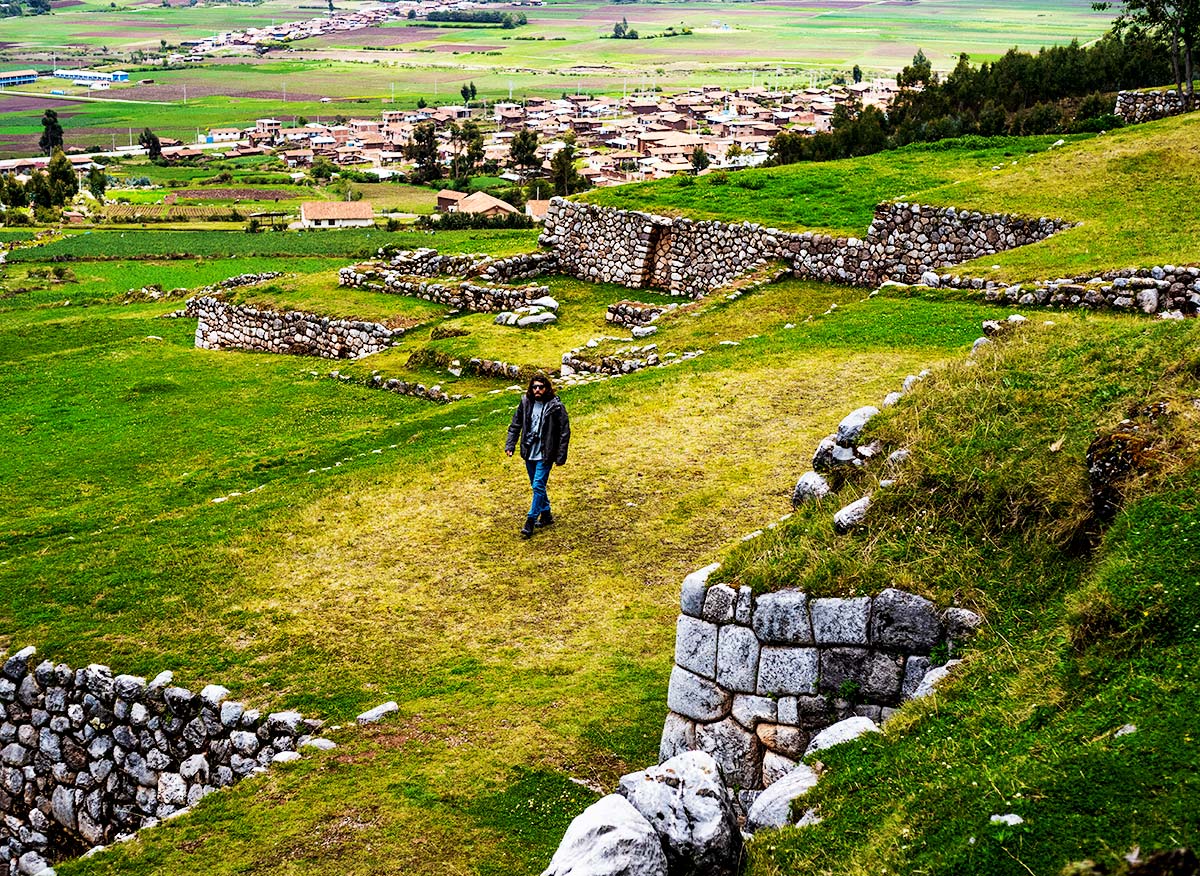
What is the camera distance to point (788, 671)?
391 inches

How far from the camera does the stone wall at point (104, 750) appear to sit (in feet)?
38.8

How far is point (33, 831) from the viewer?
43.8 ft

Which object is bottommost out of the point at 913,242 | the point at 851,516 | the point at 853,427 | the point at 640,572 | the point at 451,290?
the point at 640,572

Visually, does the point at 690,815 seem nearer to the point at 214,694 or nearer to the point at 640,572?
the point at 214,694

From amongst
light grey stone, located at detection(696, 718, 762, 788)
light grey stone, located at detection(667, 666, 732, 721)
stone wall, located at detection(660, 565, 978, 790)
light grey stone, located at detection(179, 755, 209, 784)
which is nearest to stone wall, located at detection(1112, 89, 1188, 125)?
stone wall, located at detection(660, 565, 978, 790)

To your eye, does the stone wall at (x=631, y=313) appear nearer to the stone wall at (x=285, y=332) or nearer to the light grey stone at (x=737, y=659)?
the stone wall at (x=285, y=332)

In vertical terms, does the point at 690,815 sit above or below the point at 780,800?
above

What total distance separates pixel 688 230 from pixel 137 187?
129536mm

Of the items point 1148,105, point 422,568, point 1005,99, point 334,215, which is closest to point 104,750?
point 422,568

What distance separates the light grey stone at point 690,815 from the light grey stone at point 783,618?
1865 millimetres

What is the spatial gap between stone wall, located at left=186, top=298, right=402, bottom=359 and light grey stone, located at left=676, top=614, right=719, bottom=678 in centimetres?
2165

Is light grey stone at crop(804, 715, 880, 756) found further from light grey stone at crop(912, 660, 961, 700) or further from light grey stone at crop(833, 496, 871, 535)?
light grey stone at crop(833, 496, 871, 535)

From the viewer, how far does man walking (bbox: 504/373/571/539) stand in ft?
51.2

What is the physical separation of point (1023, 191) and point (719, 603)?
860 inches
